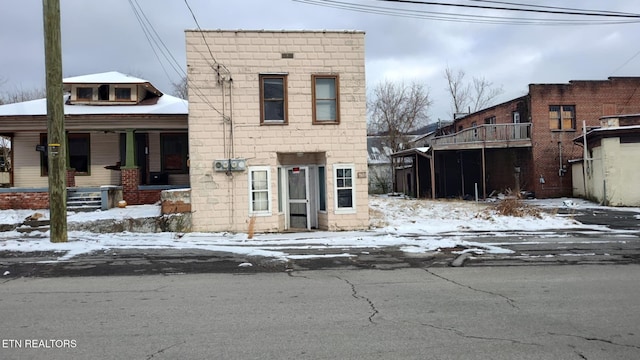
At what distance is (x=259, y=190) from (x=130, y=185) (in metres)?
6.54

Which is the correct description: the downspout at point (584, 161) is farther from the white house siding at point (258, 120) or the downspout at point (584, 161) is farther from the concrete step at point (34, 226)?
the concrete step at point (34, 226)

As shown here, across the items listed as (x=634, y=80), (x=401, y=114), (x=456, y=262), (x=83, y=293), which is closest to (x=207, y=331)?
(x=83, y=293)

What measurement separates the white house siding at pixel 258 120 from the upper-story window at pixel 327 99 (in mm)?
209

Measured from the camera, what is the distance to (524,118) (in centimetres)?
3303

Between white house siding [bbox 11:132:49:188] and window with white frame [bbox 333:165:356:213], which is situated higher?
white house siding [bbox 11:132:49:188]

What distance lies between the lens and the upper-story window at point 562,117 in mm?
32094

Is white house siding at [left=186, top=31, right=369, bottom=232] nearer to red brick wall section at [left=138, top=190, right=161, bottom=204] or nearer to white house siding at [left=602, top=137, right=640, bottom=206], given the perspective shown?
red brick wall section at [left=138, top=190, right=161, bottom=204]

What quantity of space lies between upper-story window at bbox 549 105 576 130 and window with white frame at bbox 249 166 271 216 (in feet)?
75.7

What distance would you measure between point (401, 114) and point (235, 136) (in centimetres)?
3499

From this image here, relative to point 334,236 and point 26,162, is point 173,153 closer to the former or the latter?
point 26,162

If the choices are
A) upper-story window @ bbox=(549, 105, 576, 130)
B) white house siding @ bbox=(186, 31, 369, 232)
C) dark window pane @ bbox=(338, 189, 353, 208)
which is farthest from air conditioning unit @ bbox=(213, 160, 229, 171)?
upper-story window @ bbox=(549, 105, 576, 130)

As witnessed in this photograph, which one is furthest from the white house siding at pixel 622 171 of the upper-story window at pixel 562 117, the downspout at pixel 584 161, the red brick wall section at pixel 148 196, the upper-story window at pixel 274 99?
the red brick wall section at pixel 148 196

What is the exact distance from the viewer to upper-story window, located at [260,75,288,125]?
16.1 meters

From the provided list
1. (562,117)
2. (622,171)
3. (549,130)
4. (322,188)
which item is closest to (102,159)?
(322,188)
